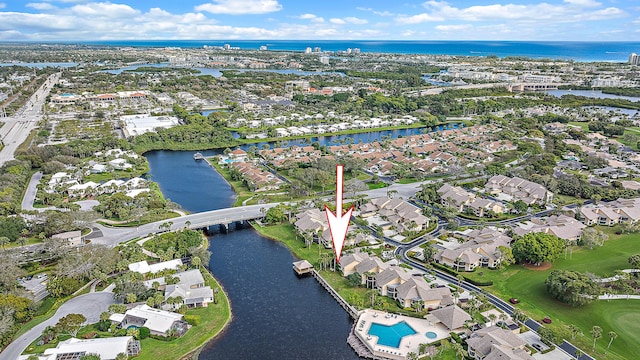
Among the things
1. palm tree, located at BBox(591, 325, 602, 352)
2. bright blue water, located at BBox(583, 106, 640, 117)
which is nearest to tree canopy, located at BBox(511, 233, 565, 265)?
palm tree, located at BBox(591, 325, 602, 352)

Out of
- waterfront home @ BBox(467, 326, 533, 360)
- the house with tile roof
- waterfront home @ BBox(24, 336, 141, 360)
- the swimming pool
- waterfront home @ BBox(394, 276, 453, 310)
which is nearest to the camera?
waterfront home @ BBox(467, 326, 533, 360)

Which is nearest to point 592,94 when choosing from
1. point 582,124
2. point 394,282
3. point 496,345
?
point 582,124

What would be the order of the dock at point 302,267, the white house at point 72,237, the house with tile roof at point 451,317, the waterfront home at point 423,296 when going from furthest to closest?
1. the white house at point 72,237
2. the dock at point 302,267
3. the waterfront home at point 423,296
4. the house with tile roof at point 451,317

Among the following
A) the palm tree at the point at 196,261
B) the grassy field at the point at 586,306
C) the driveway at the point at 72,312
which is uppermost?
the palm tree at the point at 196,261

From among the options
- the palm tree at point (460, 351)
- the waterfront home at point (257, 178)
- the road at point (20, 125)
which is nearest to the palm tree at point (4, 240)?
the waterfront home at point (257, 178)

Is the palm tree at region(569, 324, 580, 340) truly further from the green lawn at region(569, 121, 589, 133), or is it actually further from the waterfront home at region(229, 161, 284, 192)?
the green lawn at region(569, 121, 589, 133)

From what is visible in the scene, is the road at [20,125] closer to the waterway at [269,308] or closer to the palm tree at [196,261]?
the waterway at [269,308]
